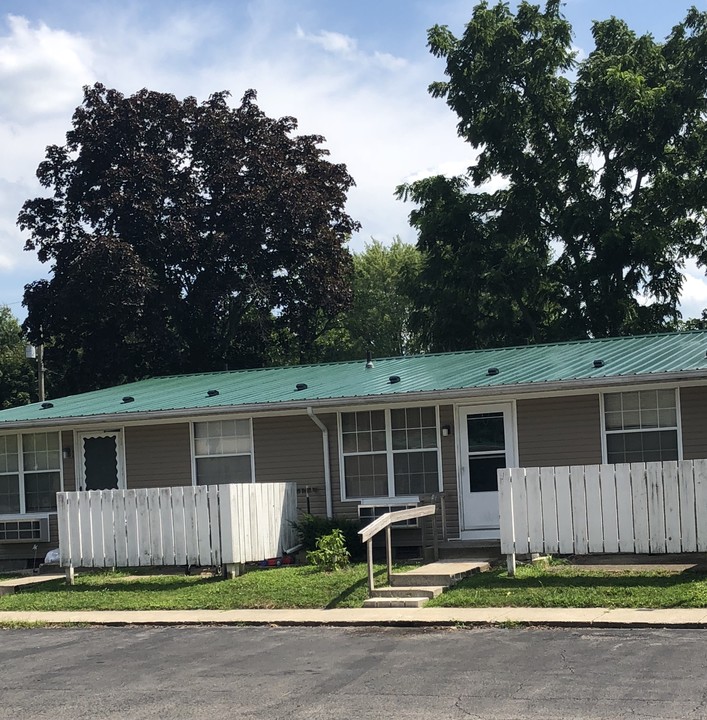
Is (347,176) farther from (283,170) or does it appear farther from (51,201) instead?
(51,201)

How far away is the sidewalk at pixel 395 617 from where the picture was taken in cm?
1044

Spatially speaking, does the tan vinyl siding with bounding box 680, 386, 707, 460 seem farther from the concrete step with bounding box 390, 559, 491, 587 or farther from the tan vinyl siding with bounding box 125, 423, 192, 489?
the tan vinyl siding with bounding box 125, 423, 192, 489

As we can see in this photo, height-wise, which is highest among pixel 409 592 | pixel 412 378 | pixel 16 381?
pixel 16 381

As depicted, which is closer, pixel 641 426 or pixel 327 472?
pixel 641 426

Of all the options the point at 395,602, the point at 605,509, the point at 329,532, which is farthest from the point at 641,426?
the point at 395,602

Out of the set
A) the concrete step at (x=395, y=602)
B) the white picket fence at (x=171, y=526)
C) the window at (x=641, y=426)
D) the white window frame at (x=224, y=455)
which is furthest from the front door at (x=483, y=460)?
the concrete step at (x=395, y=602)

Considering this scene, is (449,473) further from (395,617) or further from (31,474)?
(31,474)

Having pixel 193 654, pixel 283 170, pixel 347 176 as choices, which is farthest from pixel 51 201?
pixel 193 654

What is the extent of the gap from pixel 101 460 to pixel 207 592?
594 cm

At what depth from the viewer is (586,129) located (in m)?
31.8

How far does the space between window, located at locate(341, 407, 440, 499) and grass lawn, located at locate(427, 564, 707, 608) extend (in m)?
3.97

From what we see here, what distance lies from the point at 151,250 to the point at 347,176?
23.9ft

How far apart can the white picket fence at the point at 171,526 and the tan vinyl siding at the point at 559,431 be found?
4093mm

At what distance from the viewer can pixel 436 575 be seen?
13117 mm
